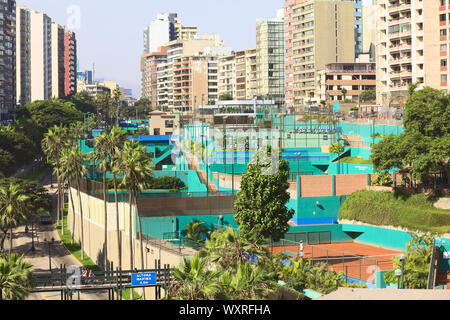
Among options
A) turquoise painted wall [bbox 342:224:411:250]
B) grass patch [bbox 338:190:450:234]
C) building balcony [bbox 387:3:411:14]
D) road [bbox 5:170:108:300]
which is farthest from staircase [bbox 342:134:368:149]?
road [bbox 5:170:108:300]

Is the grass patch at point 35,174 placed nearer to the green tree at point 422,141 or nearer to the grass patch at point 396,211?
the grass patch at point 396,211

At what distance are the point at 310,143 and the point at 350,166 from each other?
60.8ft

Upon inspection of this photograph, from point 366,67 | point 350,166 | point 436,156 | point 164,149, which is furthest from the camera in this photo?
point 366,67

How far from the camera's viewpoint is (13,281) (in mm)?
31266

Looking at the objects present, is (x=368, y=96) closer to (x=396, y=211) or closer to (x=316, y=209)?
(x=316, y=209)

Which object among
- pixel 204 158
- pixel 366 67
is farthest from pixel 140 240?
pixel 366 67

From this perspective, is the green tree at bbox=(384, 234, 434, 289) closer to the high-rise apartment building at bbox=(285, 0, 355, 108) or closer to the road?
the road

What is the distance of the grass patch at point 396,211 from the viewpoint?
185ft

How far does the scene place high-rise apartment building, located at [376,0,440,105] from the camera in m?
103

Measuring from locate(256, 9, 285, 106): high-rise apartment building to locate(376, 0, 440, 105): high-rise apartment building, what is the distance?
76309mm

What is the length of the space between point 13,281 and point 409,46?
285 feet

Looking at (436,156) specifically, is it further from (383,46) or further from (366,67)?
(366,67)

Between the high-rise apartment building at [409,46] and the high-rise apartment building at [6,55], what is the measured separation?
9904cm
